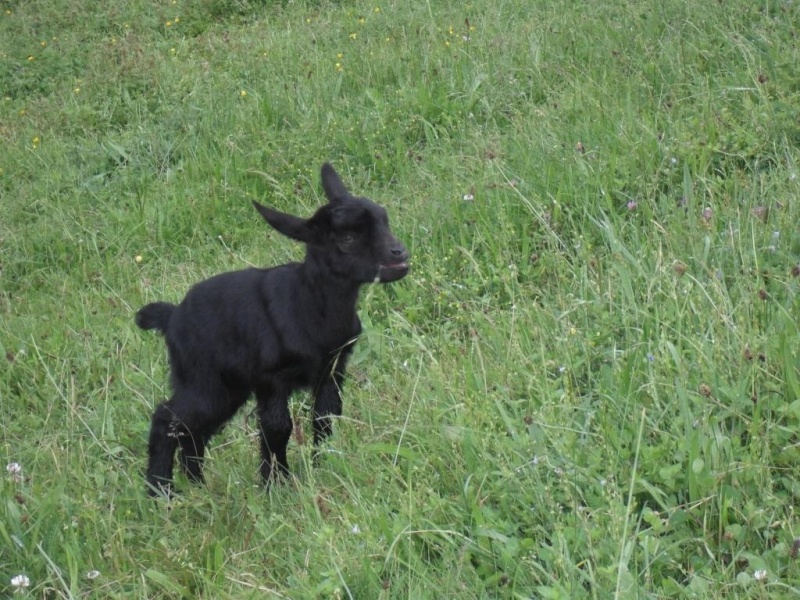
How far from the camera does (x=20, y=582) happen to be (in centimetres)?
366

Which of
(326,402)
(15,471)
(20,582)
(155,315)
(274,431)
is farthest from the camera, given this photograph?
(155,315)

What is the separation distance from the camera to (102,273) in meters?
7.61

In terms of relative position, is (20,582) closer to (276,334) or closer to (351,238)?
(276,334)

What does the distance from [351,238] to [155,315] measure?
3.50 ft

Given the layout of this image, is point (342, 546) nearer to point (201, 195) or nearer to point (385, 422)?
point (385, 422)

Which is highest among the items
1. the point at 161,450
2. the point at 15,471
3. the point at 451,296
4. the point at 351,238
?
the point at 351,238

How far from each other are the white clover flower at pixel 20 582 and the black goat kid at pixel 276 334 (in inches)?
42.0

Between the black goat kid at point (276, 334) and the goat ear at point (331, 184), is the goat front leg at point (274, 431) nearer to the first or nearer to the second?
the black goat kid at point (276, 334)

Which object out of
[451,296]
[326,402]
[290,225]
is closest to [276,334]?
[326,402]

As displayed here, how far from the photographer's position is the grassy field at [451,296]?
132 inches

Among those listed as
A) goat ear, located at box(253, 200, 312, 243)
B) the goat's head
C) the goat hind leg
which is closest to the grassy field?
the goat hind leg

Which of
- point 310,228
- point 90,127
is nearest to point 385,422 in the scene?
point 310,228

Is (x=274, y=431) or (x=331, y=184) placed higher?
(x=331, y=184)

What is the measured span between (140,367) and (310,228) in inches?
70.5
